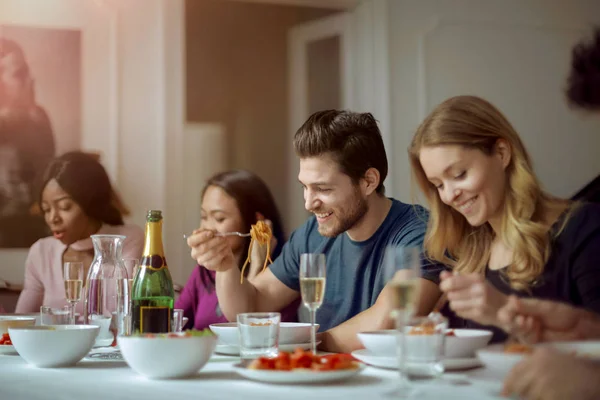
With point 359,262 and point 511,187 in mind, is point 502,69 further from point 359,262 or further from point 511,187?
point 511,187

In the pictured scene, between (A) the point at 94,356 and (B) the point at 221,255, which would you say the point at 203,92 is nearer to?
(B) the point at 221,255

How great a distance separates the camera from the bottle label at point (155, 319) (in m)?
1.59

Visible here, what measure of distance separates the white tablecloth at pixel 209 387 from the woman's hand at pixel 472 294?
0.35 feet

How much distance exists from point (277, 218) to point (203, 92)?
141 cm

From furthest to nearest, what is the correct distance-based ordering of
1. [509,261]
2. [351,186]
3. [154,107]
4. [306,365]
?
[154,107] < [351,186] < [509,261] < [306,365]

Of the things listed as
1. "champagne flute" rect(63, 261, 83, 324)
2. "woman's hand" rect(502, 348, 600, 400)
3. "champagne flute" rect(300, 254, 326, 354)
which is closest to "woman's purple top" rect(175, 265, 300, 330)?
"champagne flute" rect(63, 261, 83, 324)

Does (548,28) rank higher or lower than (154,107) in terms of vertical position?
higher

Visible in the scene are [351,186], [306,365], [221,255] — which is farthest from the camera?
[351,186]

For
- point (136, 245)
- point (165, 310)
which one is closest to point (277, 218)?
point (136, 245)

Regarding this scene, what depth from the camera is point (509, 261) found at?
61.4 inches

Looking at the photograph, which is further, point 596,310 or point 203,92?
point 203,92

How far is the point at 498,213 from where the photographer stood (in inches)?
62.6

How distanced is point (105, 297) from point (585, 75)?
3.00m

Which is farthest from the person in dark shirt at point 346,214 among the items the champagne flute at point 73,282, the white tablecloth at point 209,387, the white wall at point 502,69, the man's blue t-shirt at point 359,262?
the white wall at point 502,69
